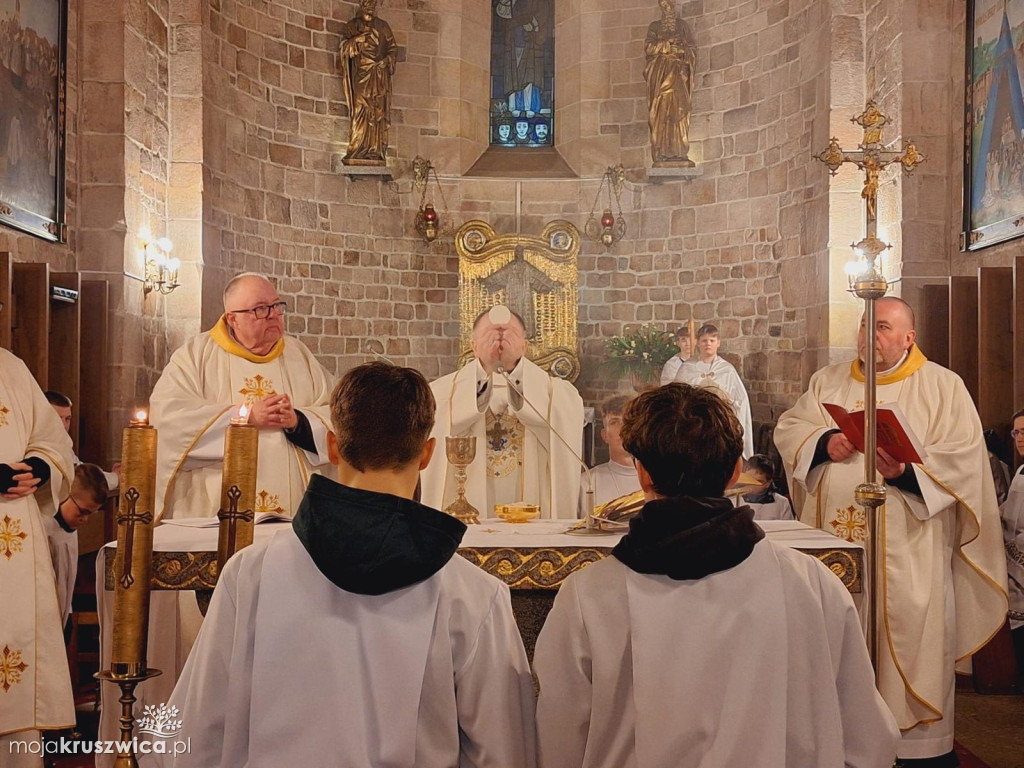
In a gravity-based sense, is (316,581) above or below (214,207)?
below

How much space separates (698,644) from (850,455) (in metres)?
3.04

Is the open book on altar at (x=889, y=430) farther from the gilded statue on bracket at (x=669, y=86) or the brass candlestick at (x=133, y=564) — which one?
the gilded statue on bracket at (x=669, y=86)

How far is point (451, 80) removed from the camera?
12836mm

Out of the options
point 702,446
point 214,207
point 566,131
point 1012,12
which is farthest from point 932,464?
point 566,131

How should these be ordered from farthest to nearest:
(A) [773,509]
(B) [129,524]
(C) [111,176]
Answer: (C) [111,176] < (A) [773,509] < (B) [129,524]

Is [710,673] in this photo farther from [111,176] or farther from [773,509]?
[111,176]

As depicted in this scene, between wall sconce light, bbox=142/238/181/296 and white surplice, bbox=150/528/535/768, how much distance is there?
7.84 metres

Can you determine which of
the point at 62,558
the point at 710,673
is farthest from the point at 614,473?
the point at 710,673

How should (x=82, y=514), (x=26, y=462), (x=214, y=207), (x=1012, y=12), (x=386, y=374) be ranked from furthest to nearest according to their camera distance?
(x=214, y=207)
(x=1012, y=12)
(x=82, y=514)
(x=26, y=462)
(x=386, y=374)

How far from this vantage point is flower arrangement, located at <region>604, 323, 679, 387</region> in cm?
1142

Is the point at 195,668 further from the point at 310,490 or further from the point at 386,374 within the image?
the point at 386,374

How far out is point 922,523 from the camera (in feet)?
15.8

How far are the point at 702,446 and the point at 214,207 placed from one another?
9329mm

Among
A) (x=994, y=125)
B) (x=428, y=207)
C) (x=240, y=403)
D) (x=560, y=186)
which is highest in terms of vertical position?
(x=560, y=186)
